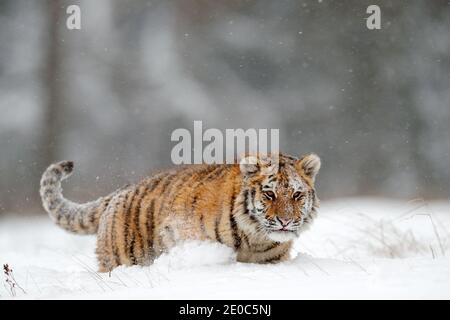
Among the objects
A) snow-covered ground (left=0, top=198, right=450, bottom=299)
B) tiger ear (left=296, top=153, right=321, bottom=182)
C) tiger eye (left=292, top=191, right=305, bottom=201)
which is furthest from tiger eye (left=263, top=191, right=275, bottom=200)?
snow-covered ground (left=0, top=198, right=450, bottom=299)

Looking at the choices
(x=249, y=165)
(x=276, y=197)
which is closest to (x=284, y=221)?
(x=276, y=197)

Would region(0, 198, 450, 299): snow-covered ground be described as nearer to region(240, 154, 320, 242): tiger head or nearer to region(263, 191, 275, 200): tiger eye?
region(240, 154, 320, 242): tiger head

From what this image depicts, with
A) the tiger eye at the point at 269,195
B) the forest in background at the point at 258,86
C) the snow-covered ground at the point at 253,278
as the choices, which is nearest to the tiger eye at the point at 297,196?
Answer: the tiger eye at the point at 269,195

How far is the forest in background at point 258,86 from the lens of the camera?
14.2 meters

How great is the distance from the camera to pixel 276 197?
455 centimetres

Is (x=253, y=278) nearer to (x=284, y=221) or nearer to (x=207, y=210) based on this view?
(x=284, y=221)

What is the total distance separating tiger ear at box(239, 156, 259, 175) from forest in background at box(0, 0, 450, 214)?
9104 mm

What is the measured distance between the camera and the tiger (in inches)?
181

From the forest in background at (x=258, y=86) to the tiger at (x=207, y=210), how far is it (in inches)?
328

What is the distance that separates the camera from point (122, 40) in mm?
14930

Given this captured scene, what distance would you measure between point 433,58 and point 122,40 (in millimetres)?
7519

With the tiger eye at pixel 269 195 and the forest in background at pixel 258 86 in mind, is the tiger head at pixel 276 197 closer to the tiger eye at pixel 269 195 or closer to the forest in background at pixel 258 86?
the tiger eye at pixel 269 195

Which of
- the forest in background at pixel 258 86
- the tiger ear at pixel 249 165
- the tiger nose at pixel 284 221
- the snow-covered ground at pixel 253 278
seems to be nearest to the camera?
the snow-covered ground at pixel 253 278
